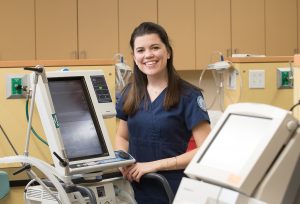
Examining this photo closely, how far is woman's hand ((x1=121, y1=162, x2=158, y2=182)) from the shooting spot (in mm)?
1908

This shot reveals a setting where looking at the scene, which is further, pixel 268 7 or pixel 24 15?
pixel 268 7

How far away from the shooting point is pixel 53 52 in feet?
13.6

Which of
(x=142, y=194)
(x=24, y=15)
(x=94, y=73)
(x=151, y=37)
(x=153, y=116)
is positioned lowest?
(x=142, y=194)

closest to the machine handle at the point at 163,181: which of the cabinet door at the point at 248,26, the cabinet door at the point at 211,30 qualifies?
the cabinet door at the point at 211,30

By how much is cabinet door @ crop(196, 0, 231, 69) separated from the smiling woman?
2374 mm

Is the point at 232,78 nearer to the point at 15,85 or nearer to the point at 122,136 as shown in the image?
the point at 122,136

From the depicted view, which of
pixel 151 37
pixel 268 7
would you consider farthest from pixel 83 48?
pixel 151 37

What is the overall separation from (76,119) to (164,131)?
17.4 inches

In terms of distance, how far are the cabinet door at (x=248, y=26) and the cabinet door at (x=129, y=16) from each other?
80 centimetres

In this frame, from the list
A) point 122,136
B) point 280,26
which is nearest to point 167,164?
point 122,136

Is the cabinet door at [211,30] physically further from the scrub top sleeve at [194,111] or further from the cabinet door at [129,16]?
the scrub top sleeve at [194,111]

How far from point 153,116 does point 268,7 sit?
2927 millimetres

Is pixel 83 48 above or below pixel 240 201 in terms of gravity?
above

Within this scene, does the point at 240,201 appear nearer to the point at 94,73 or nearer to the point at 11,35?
the point at 94,73
